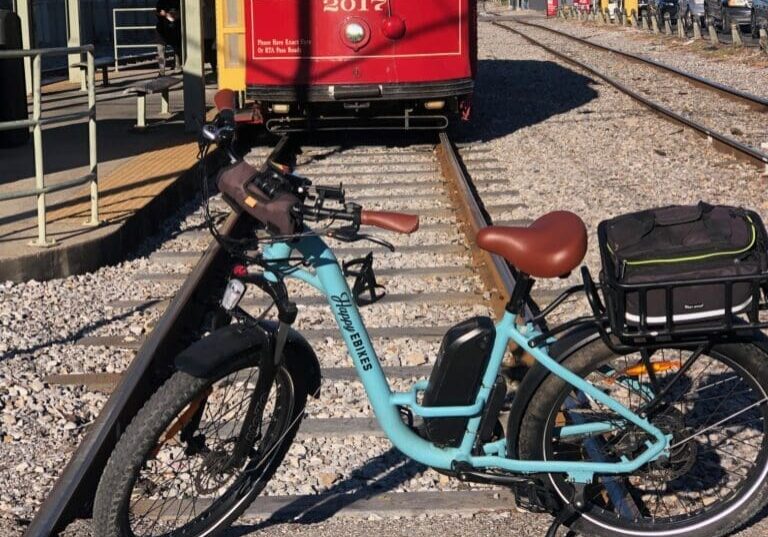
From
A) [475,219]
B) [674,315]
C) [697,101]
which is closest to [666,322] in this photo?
[674,315]

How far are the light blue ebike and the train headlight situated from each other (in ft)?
29.4

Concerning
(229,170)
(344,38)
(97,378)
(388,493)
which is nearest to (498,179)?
(344,38)

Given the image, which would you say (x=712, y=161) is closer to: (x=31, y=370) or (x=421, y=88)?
(x=421, y=88)

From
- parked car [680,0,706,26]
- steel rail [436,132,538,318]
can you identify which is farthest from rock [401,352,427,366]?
parked car [680,0,706,26]

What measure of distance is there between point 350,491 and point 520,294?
46.7 inches

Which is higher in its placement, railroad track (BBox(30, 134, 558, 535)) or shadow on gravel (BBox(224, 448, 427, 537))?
railroad track (BBox(30, 134, 558, 535))

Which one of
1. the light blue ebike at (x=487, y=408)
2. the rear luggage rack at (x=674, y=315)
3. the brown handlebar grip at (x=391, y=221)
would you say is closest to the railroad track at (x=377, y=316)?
the light blue ebike at (x=487, y=408)

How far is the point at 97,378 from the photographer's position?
5672 millimetres

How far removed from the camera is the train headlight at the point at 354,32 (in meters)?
12.7

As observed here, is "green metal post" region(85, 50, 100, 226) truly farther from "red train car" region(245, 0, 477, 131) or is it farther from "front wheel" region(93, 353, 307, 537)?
"red train car" region(245, 0, 477, 131)

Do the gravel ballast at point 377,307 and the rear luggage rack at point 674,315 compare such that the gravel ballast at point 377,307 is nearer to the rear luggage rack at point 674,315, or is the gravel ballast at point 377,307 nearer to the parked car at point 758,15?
the rear luggage rack at point 674,315

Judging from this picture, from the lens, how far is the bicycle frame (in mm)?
3734

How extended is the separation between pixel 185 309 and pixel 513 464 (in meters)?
2.82

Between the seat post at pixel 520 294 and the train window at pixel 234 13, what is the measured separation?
35.8 ft
